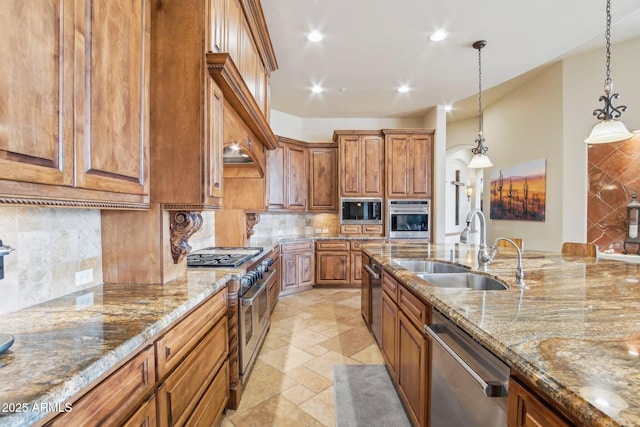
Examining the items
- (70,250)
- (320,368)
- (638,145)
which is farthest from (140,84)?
(638,145)

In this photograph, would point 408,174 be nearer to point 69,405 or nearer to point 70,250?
point 70,250

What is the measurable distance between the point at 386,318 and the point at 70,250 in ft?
6.74

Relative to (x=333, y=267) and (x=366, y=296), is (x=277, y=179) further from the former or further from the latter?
(x=366, y=296)

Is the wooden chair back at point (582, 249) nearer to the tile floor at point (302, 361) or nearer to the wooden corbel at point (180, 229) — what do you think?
the tile floor at point (302, 361)

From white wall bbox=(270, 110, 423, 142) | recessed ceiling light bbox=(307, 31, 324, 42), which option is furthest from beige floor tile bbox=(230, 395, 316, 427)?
white wall bbox=(270, 110, 423, 142)

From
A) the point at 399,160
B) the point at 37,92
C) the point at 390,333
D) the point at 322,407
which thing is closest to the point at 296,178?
the point at 399,160

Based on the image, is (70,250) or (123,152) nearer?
(123,152)

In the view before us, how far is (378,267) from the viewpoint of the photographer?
8.14 feet

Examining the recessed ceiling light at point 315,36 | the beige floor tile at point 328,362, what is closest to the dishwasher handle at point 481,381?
the beige floor tile at point 328,362

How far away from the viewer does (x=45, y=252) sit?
127 centimetres

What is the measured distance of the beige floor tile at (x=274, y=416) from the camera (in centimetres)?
179

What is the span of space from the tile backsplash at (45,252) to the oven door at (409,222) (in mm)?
4160

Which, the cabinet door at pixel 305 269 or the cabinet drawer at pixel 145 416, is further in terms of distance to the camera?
the cabinet door at pixel 305 269

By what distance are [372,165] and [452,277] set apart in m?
3.24
